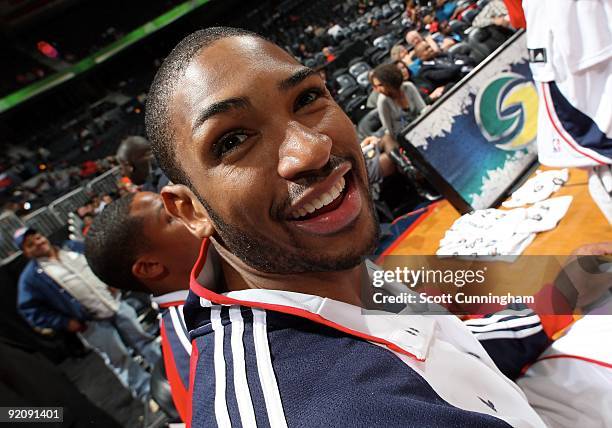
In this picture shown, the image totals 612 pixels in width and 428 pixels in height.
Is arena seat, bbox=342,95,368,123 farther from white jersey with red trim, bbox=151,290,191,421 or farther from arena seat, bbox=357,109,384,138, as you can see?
white jersey with red trim, bbox=151,290,191,421

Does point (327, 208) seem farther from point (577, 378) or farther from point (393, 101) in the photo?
point (393, 101)

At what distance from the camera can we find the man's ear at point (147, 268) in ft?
5.91

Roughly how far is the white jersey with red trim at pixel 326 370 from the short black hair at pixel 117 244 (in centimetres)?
105

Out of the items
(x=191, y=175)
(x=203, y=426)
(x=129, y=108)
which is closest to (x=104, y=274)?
(x=191, y=175)

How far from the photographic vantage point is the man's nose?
0.74 meters

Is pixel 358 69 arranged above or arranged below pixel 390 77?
below

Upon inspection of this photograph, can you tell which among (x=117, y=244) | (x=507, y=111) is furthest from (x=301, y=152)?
(x=507, y=111)

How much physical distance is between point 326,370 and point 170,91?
0.62 metres

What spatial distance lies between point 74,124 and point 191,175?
16.5m

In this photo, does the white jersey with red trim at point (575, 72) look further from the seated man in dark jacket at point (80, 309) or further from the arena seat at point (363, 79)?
the arena seat at point (363, 79)

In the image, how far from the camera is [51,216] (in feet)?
24.1

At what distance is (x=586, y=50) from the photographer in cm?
116

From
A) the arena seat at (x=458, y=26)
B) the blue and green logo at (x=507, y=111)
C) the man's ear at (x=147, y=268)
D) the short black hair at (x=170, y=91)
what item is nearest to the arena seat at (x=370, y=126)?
the blue and green logo at (x=507, y=111)

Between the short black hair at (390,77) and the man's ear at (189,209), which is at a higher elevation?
the man's ear at (189,209)
